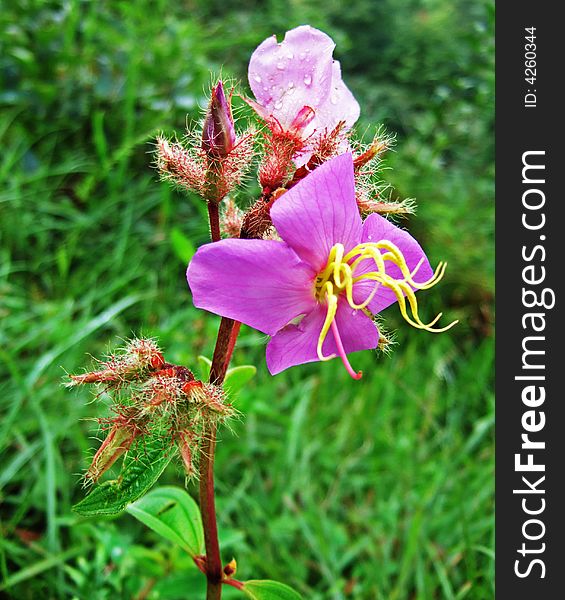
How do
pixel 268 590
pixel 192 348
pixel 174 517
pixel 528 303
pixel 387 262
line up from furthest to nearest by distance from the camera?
pixel 192 348 < pixel 528 303 < pixel 174 517 < pixel 268 590 < pixel 387 262

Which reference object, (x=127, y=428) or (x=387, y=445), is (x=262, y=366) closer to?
(x=387, y=445)

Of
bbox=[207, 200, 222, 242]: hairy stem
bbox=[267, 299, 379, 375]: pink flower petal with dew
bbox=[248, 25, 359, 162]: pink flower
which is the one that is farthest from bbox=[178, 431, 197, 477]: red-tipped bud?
bbox=[248, 25, 359, 162]: pink flower

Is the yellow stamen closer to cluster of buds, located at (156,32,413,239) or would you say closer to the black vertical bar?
cluster of buds, located at (156,32,413,239)

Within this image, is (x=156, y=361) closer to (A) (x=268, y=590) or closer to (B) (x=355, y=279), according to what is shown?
(B) (x=355, y=279)

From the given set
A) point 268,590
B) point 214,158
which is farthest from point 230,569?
point 214,158

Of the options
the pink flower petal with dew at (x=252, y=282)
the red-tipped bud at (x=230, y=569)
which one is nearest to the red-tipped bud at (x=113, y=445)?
the pink flower petal with dew at (x=252, y=282)

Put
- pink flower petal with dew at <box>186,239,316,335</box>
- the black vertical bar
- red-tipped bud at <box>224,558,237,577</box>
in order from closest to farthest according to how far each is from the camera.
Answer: pink flower petal with dew at <box>186,239,316,335</box> < red-tipped bud at <box>224,558,237,577</box> < the black vertical bar

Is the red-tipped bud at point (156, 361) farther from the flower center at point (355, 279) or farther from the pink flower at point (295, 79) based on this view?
the pink flower at point (295, 79)

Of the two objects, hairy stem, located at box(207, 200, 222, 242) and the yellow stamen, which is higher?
hairy stem, located at box(207, 200, 222, 242)
